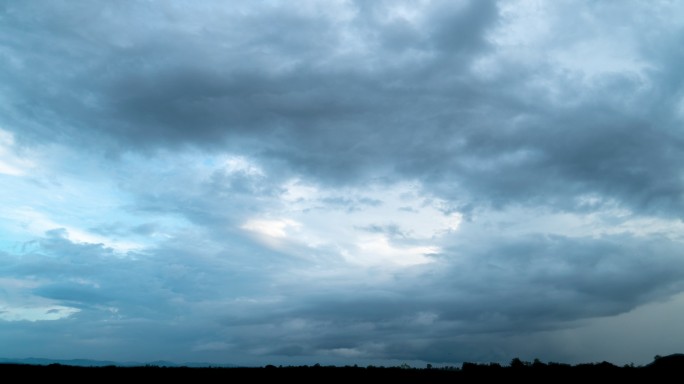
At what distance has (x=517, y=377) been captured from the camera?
72.8m

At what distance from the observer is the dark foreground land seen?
7225 centimetres

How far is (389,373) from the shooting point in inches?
3275

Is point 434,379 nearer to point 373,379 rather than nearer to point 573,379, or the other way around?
point 373,379

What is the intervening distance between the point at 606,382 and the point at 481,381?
14.7m

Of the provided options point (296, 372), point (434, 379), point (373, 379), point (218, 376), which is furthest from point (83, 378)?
point (434, 379)

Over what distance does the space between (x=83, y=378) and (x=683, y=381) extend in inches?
2829

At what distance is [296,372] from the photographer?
271ft

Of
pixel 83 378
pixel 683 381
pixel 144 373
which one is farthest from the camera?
pixel 144 373

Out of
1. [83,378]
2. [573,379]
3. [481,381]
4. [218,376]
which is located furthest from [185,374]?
[573,379]

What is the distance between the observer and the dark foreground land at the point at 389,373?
72.2 metres

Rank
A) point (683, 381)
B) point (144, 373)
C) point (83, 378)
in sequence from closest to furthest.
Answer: point (683, 381), point (83, 378), point (144, 373)

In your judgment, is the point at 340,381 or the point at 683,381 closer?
the point at 683,381

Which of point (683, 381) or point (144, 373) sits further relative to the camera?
point (144, 373)

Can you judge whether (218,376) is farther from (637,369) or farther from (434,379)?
(637,369)
